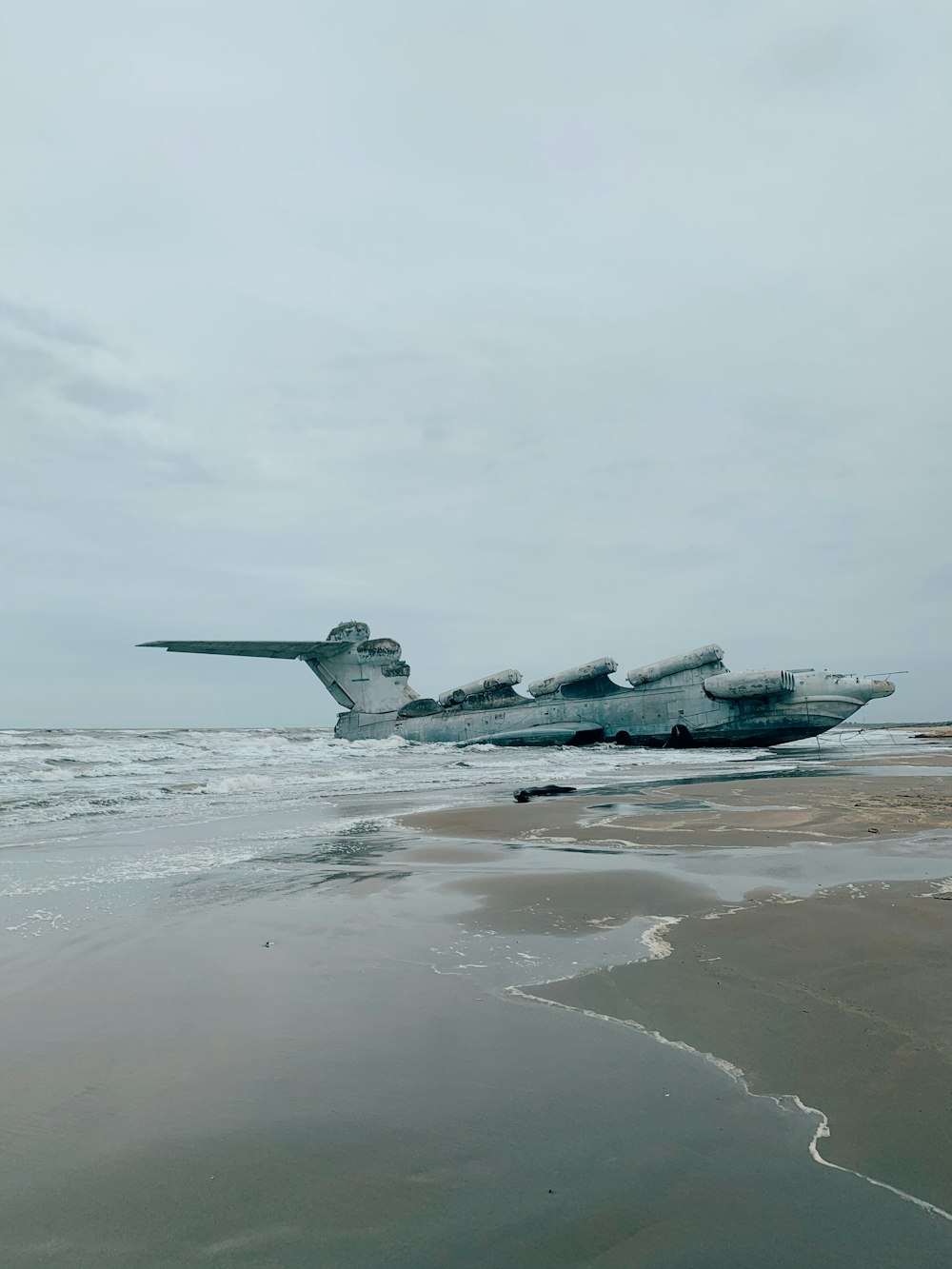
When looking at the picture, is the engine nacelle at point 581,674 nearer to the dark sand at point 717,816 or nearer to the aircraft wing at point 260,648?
the aircraft wing at point 260,648

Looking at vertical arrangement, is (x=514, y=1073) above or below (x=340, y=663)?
below

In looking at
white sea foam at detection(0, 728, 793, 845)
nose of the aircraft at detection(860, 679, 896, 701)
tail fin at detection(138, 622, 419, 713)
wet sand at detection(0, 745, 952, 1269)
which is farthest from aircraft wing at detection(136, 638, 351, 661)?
wet sand at detection(0, 745, 952, 1269)

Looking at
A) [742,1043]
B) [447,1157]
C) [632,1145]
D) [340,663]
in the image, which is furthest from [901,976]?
[340,663]

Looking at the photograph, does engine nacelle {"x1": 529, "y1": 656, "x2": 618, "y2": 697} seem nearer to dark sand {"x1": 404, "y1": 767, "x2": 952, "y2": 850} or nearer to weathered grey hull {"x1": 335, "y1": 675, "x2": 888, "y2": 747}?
weathered grey hull {"x1": 335, "y1": 675, "x2": 888, "y2": 747}

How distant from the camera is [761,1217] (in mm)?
1735

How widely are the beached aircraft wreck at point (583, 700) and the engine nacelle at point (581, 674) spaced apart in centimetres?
4

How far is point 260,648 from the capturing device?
1431 inches

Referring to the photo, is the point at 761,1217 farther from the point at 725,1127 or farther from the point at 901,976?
the point at 901,976

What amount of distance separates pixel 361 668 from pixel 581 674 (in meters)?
12.3

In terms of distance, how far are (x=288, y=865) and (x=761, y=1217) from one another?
5285 millimetres

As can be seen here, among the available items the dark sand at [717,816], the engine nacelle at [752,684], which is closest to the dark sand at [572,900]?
the dark sand at [717,816]

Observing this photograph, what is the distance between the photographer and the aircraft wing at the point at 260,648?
33.0 metres


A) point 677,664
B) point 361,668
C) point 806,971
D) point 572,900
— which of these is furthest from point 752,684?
point 806,971

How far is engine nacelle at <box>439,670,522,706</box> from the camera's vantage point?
122 feet
